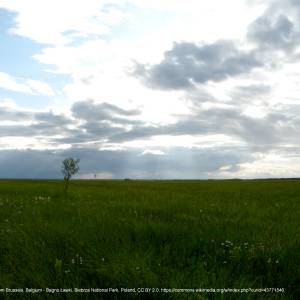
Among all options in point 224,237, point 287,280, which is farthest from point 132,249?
point 287,280

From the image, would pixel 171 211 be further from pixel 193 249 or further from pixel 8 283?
pixel 8 283

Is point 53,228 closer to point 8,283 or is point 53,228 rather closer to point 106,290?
point 8,283

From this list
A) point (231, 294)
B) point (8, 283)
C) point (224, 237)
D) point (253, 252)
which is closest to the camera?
point (231, 294)

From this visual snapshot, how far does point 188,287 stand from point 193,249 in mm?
1721

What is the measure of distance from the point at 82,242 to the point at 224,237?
9.96ft

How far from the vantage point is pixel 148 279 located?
5246 mm

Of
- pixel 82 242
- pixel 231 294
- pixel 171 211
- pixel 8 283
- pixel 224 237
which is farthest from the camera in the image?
pixel 171 211

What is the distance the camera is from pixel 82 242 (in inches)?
→ 277

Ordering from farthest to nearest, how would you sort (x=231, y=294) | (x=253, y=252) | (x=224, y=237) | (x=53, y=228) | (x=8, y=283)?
(x=53, y=228)
(x=224, y=237)
(x=253, y=252)
(x=8, y=283)
(x=231, y=294)

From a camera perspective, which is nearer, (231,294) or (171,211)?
(231,294)

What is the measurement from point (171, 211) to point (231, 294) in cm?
736

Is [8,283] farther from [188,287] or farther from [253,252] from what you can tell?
[253,252]

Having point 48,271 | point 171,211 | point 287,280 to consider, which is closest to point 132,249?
point 48,271

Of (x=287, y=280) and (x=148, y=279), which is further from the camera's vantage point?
(x=287, y=280)
